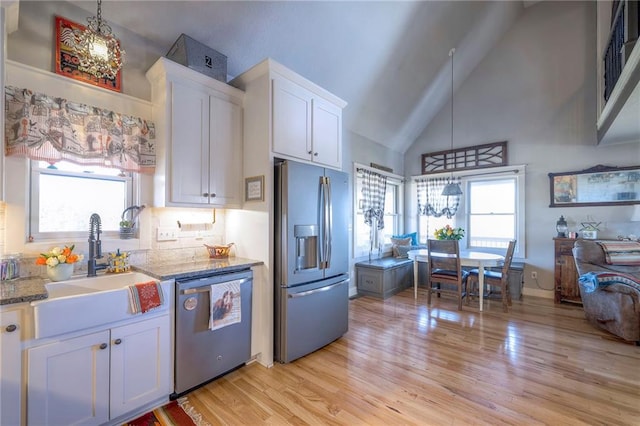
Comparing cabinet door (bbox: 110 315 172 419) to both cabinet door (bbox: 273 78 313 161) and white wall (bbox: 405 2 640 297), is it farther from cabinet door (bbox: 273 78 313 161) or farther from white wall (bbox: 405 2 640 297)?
white wall (bbox: 405 2 640 297)

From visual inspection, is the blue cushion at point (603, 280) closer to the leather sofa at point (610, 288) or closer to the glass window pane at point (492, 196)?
the leather sofa at point (610, 288)

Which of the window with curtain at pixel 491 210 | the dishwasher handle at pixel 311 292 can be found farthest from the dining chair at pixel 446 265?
the dishwasher handle at pixel 311 292

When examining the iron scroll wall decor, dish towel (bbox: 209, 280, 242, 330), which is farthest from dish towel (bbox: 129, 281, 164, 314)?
the iron scroll wall decor

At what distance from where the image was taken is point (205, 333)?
83.0 inches

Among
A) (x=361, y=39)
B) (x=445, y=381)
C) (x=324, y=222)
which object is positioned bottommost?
(x=445, y=381)

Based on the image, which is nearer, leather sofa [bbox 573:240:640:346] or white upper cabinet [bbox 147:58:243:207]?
white upper cabinet [bbox 147:58:243:207]

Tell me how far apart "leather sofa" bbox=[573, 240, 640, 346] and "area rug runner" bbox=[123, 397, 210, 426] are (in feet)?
13.2

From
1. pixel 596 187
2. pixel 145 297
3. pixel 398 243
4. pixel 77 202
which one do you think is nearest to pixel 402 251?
pixel 398 243

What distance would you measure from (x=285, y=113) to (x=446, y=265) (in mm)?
3055

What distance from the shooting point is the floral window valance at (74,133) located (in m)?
1.80

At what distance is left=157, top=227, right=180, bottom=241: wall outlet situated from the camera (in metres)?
2.50

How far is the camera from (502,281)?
381 cm

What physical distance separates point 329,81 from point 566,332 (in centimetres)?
423

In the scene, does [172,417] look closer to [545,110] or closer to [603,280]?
[603,280]
